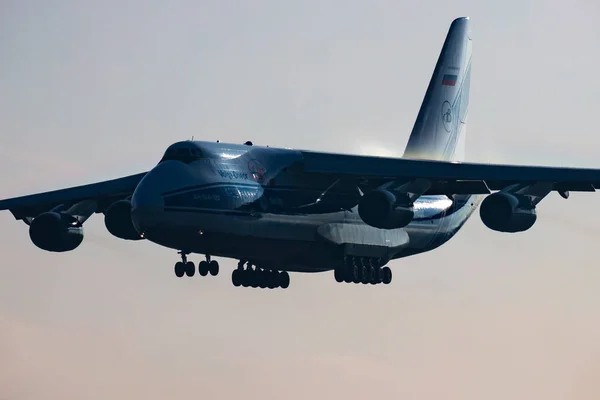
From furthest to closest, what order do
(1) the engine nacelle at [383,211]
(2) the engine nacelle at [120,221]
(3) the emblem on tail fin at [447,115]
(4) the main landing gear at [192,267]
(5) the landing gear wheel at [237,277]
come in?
(3) the emblem on tail fin at [447,115] → (5) the landing gear wheel at [237,277] → (2) the engine nacelle at [120,221] → (4) the main landing gear at [192,267] → (1) the engine nacelle at [383,211]

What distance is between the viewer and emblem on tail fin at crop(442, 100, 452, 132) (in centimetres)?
5628

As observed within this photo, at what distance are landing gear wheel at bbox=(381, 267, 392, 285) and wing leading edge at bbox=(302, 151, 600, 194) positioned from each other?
3308 mm

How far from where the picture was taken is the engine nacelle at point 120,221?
4869cm

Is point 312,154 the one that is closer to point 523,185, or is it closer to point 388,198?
point 388,198

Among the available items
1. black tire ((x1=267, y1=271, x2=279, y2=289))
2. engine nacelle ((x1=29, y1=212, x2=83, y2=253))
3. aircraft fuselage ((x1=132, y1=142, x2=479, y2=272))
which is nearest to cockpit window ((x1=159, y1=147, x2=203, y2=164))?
aircraft fuselage ((x1=132, y1=142, x2=479, y2=272))

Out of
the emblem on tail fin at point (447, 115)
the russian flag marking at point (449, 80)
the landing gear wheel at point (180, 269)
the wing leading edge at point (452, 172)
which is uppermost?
the russian flag marking at point (449, 80)

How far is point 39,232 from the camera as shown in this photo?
162ft

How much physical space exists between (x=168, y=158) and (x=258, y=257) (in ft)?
13.1

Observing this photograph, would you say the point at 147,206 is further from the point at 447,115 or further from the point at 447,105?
the point at 447,105

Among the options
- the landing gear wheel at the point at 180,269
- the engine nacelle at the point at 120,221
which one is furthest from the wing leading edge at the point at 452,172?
the engine nacelle at the point at 120,221

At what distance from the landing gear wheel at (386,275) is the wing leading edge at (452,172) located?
3308 millimetres

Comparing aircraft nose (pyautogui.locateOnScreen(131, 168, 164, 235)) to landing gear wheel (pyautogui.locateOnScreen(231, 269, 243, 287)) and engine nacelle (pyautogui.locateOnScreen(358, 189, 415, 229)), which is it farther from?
engine nacelle (pyautogui.locateOnScreen(358, 189, 415, 229))

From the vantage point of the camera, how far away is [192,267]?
46969 millimetres

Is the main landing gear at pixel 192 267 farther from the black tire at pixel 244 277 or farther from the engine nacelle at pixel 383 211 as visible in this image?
the engine nacelle at pixel 383 211
